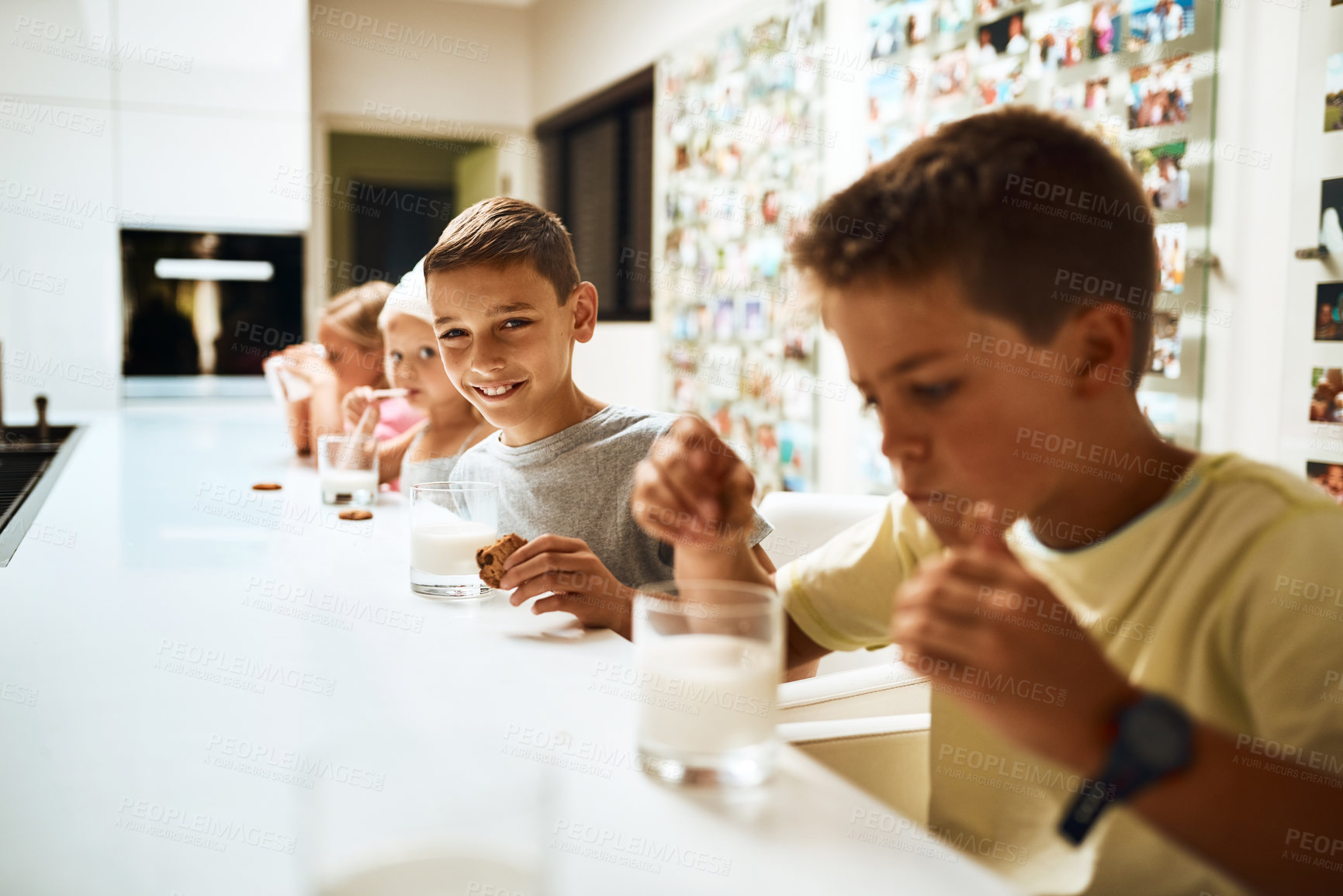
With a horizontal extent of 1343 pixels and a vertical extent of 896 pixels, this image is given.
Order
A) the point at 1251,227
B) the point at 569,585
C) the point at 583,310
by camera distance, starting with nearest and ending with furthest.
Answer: the point at 569,585
the point at 583,310
the point at 1251,227

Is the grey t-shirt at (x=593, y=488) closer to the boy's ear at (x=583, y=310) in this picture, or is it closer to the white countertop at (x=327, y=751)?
the boy's ear at (x=583, y=310)

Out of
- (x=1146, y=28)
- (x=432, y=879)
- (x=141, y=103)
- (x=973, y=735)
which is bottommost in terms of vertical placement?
(x=973, y=735)

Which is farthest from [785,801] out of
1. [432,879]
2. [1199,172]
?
[1199,172]

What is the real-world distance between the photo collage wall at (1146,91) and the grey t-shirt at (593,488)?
724 millimetres

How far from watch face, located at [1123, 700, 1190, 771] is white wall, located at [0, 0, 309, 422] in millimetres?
3556

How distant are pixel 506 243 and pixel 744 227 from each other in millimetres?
2344

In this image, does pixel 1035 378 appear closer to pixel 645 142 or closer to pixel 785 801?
pixel 785 801

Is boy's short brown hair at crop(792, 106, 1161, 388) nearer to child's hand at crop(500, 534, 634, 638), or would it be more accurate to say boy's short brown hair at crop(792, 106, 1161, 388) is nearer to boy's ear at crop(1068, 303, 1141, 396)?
boy's ear at crop(1068, 303, 1141, 396)

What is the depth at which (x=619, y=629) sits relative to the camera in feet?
2.81

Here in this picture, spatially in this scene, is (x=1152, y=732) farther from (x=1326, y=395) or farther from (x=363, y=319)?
(x=363, y=319)

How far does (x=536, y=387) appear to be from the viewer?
1272mm

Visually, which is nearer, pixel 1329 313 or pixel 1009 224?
pixel 1009 224

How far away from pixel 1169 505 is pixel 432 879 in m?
0.55

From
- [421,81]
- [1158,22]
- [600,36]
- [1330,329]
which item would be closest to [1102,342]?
[1330,329]
